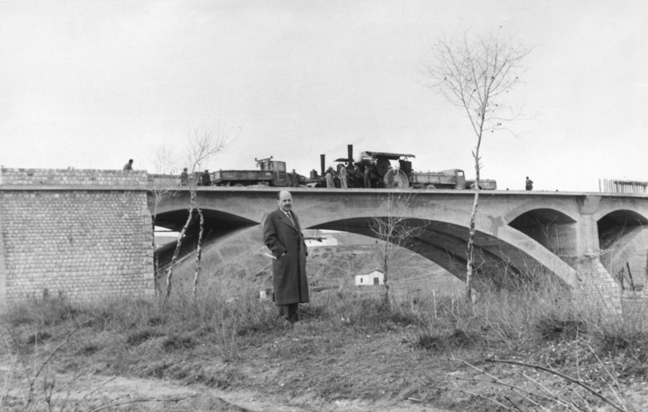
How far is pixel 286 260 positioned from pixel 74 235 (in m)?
11.1

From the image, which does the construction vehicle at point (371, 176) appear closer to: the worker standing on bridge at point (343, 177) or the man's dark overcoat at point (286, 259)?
the worker standing on bridge at point (343, 177)

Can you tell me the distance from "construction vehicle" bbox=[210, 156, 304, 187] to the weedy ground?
13.1 metres

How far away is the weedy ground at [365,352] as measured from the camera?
12.5ft

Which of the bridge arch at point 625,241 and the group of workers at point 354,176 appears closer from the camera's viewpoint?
the group of workers at point 354,176

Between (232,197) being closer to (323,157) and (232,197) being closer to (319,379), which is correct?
(323,157)


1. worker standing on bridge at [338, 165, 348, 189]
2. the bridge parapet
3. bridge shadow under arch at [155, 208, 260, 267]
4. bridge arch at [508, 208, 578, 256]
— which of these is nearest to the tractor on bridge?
worker standing on bridge at [338, 165, 348, 189]

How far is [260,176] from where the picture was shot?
2147cm

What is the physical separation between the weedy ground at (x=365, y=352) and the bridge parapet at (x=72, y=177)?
9.02m

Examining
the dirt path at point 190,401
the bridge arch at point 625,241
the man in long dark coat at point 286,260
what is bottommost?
the bridge arch at point 625,241

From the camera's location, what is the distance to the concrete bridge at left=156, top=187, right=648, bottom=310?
19344 mm

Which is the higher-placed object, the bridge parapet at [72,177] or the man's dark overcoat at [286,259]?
the bridge parapet at [72,177]

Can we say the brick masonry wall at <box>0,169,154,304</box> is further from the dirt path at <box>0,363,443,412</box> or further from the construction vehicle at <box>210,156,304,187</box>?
the dirt path at <box>0,363,443,412</box>

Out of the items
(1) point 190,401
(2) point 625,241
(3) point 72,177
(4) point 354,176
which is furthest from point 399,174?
(1) point 190,401

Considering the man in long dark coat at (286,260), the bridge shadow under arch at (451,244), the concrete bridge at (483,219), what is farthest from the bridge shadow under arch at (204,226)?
the man in long dark coat at (286,260)
